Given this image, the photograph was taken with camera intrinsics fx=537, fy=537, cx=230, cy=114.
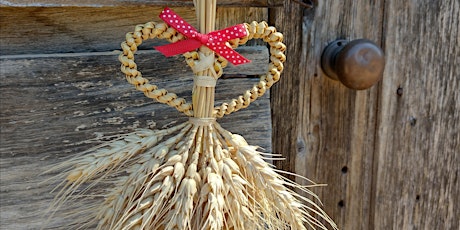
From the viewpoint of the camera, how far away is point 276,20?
973 mm

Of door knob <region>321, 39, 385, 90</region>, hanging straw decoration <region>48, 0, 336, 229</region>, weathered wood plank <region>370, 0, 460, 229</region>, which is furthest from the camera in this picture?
weathered wood plank <region>370, 0, 460, 229</region>

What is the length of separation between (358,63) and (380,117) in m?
0.19

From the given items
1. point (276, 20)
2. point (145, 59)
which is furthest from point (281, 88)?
point (145, 59)

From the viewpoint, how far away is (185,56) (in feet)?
2.33

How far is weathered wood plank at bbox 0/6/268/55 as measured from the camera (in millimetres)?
843

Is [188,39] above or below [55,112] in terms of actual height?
above

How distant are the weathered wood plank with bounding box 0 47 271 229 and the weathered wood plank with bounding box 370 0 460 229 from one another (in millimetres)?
444

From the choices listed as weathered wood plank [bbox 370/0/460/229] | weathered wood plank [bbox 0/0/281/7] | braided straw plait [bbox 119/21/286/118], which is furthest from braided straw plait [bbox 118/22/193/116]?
weathered wood plank [bbox 370/0/460/229]

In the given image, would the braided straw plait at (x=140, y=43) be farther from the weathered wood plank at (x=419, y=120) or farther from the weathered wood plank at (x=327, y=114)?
the weathered wood plank at (x=419, y=120)

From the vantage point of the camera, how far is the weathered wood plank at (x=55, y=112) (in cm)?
82

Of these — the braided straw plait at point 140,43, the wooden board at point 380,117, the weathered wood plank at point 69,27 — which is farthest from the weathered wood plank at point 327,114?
the braided straw plait at point 140,43

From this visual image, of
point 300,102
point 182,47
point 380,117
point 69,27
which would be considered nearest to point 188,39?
point 182,47

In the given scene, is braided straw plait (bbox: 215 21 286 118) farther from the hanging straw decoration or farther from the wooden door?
the wooden door

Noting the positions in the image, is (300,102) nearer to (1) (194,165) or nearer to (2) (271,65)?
(2) (271,65)
